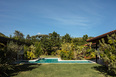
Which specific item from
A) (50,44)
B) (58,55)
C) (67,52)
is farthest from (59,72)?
(50,44)

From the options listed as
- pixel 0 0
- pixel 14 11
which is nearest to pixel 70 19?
pixel 14 11

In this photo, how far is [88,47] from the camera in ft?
65.1

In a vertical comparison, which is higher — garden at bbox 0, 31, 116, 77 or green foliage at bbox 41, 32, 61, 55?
green foliage at bbox 41, 32, 61, 55

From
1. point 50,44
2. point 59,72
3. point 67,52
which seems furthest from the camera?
point 50,44

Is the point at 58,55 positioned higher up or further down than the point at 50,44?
further down

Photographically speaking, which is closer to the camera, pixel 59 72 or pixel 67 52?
pixel 59 72

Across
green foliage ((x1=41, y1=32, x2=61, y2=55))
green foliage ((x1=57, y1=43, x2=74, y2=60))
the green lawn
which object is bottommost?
the green lawn

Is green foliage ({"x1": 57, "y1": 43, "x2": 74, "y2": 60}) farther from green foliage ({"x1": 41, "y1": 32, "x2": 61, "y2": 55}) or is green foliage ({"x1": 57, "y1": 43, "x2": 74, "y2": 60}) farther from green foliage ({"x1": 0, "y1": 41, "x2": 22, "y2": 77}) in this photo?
green foliage ({"x1": 0, "y1": 41, "x2": 22, "y2": 77})

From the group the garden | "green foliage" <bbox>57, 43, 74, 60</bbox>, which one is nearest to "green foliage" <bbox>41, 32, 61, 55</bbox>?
the garden

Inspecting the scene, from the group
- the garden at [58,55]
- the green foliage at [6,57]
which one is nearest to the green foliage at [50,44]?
the garden at [58,55]

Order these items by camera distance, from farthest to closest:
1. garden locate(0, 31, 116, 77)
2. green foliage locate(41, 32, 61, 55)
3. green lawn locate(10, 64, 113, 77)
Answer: green foliage locate(41, 32, 61, 55) < green lawn locate(10, 64, 113, 77) < garden locate(0, 31, 116, 77)

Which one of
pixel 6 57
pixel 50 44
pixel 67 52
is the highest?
pixel 50 44

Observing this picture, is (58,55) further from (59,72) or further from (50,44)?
(59,72)

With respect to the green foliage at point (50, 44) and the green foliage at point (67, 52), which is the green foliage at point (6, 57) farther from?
the green foliage at point (50, 44)
